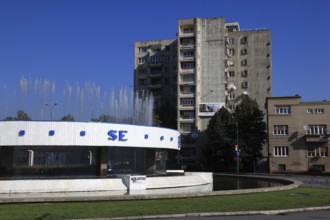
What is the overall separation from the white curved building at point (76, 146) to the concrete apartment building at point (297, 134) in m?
32.0

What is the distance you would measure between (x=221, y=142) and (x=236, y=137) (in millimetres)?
3068

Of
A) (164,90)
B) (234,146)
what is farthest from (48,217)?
(164,90)

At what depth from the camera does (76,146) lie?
38562 mm

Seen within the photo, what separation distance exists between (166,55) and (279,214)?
91.2 meters

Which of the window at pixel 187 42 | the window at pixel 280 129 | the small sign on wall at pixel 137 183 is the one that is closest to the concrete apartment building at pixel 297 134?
the window at pixel 280 129

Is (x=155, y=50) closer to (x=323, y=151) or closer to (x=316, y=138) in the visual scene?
(x=316, y=138)

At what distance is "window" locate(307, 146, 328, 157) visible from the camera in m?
69.4

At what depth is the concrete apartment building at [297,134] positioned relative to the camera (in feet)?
228

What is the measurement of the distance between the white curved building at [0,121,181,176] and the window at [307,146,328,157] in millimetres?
33813

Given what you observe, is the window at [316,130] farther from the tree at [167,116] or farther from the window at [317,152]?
the tree at [167,116]

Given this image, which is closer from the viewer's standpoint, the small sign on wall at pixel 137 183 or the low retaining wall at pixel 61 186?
the low retaining wall at pixel 61 186

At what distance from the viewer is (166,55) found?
10644cm

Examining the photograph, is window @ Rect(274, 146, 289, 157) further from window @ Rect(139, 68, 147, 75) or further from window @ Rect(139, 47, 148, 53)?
window @ Rect(139, 47, 148, 53)

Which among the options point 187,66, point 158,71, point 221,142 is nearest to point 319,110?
point 221,142
